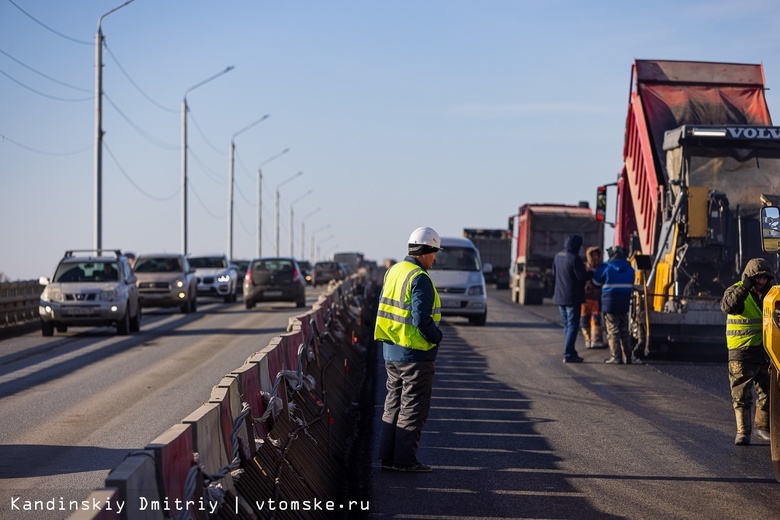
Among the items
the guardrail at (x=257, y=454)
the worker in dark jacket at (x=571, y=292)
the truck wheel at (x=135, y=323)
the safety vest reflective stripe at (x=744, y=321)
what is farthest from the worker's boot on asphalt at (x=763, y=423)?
the truck wheel at (x=135, y=323)

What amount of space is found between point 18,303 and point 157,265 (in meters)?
6.81

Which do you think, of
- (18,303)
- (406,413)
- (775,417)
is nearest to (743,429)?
(775,417)

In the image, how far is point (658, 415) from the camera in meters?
12.3

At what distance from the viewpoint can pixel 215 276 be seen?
1674 inches

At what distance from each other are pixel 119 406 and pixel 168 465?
28.6 ft

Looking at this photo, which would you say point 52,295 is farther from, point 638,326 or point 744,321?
point 744,321

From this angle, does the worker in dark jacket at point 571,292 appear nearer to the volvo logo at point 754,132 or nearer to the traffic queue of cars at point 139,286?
the volvo logo at point 754,132

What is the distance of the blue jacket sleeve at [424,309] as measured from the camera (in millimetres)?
8930

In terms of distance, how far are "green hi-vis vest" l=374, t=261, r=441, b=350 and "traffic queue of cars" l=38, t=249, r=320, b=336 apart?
Result: 15489 mm

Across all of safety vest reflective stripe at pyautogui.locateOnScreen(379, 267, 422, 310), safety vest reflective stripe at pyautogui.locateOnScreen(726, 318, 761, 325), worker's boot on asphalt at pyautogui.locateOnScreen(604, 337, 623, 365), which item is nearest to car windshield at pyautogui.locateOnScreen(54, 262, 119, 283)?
worker's boot on asphalt at pyautogui.locateOnScreen(604, 337, 623, 365)

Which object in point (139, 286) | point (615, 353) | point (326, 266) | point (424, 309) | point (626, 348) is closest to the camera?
point (424, 309)

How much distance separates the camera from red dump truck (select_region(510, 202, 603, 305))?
3944cm

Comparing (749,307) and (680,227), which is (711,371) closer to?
(680,227)

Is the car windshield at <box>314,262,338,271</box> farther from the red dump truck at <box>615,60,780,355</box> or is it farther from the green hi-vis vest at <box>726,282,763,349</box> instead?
the green hi-vis vest at <box>726,282,763,349</box>
